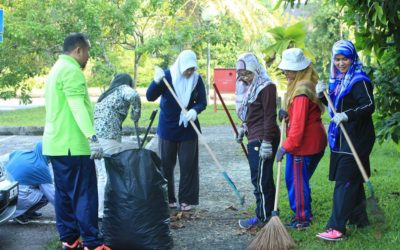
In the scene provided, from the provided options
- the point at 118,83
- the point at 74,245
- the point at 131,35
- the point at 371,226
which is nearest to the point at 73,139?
the point at 74,245

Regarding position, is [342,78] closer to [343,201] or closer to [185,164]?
[343,201]

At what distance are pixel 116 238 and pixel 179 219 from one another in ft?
4.22

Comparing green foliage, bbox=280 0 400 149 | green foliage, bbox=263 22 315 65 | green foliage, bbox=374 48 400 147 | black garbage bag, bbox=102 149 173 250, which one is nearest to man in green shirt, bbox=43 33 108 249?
black garbage bag, bbox=102 149 173 250

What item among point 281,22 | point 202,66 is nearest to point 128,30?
point 281,22

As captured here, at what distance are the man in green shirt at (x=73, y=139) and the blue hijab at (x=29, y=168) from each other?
3.25 feet

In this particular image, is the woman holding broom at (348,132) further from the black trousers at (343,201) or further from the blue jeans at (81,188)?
the blue jeans at (81,188)

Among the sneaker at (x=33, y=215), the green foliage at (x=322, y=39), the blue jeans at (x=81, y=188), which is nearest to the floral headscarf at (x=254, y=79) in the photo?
the blue jeans at (x=81, y=188)

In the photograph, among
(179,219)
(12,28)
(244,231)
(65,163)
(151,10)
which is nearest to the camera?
(65,163)

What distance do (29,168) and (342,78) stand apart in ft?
10.0

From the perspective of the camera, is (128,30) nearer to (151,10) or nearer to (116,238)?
(151,10)

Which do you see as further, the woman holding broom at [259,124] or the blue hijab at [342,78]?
the woman holding broom at [259,124]

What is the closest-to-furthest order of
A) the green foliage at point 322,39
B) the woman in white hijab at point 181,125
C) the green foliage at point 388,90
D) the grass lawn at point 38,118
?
the green foliage at point 388,90, the woman in white hijab at point 181,125, the grass lawn at point 38,118, the green foliage at point 322,39

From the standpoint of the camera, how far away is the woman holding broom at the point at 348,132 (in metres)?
4.90

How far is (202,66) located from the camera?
31344 mm
